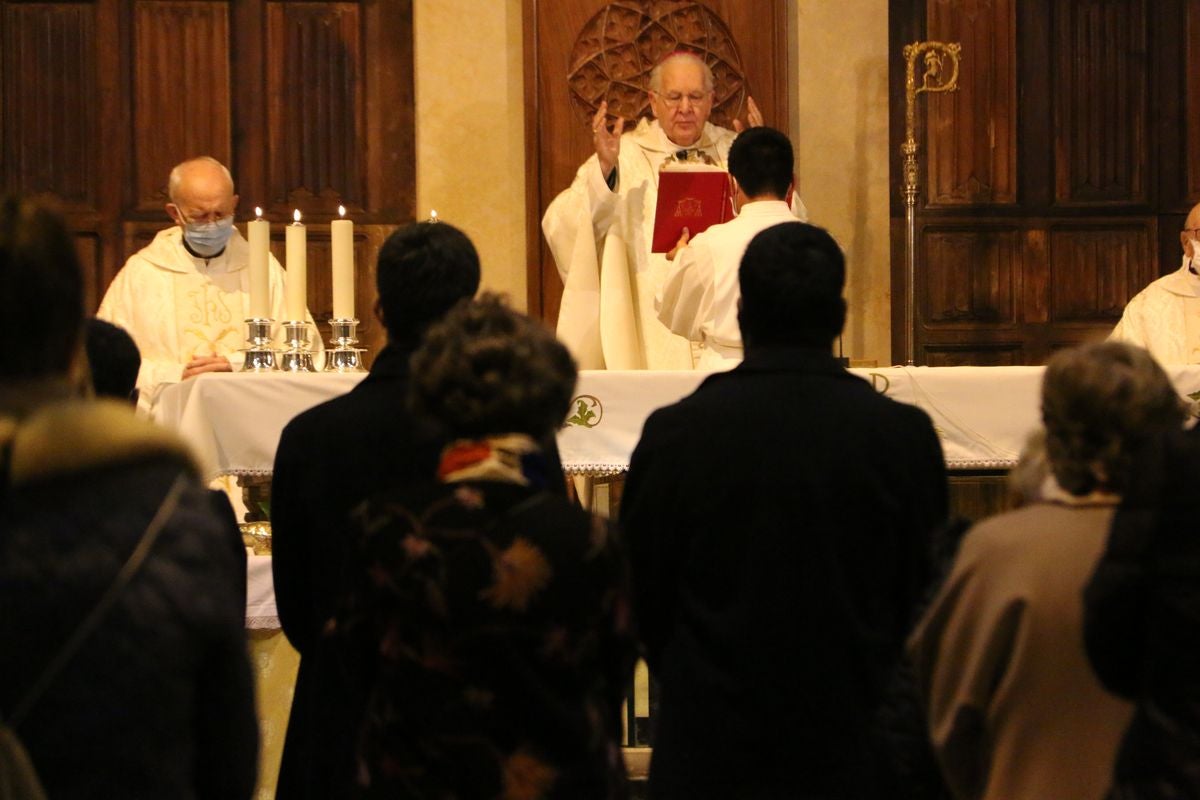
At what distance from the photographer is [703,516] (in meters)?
2.73

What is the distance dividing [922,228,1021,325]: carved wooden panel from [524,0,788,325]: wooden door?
106cm

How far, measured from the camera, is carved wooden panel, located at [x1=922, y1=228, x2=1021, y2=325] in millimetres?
8656

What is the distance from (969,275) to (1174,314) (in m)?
1.12

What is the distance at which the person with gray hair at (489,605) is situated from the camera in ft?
7.45

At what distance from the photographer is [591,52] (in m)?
8.30

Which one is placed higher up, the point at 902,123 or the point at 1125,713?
the point at 902,123

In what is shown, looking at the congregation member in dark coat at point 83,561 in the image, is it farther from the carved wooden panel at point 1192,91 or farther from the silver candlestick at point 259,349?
the carved wooden panel at point 1192,91

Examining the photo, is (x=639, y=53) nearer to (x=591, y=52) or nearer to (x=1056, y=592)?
(x=591, y=52)

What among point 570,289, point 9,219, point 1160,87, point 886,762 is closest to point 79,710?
point 9,219

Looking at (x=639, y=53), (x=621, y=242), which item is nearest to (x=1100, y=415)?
(x=621, y=242)

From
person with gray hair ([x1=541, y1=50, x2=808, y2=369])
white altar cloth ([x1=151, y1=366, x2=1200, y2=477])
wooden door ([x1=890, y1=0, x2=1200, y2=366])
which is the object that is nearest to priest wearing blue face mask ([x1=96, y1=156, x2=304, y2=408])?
person with gray hair ([x1=541, y1=50, x2=808, y2=369])

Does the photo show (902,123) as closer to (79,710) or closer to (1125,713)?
(1125,713)

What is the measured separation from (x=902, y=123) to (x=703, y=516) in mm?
6229

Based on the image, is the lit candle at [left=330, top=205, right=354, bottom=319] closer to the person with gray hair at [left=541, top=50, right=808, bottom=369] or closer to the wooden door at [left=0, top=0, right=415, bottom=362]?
the person with gray hair at [left=541, top=50, right=808, bottom=369]
